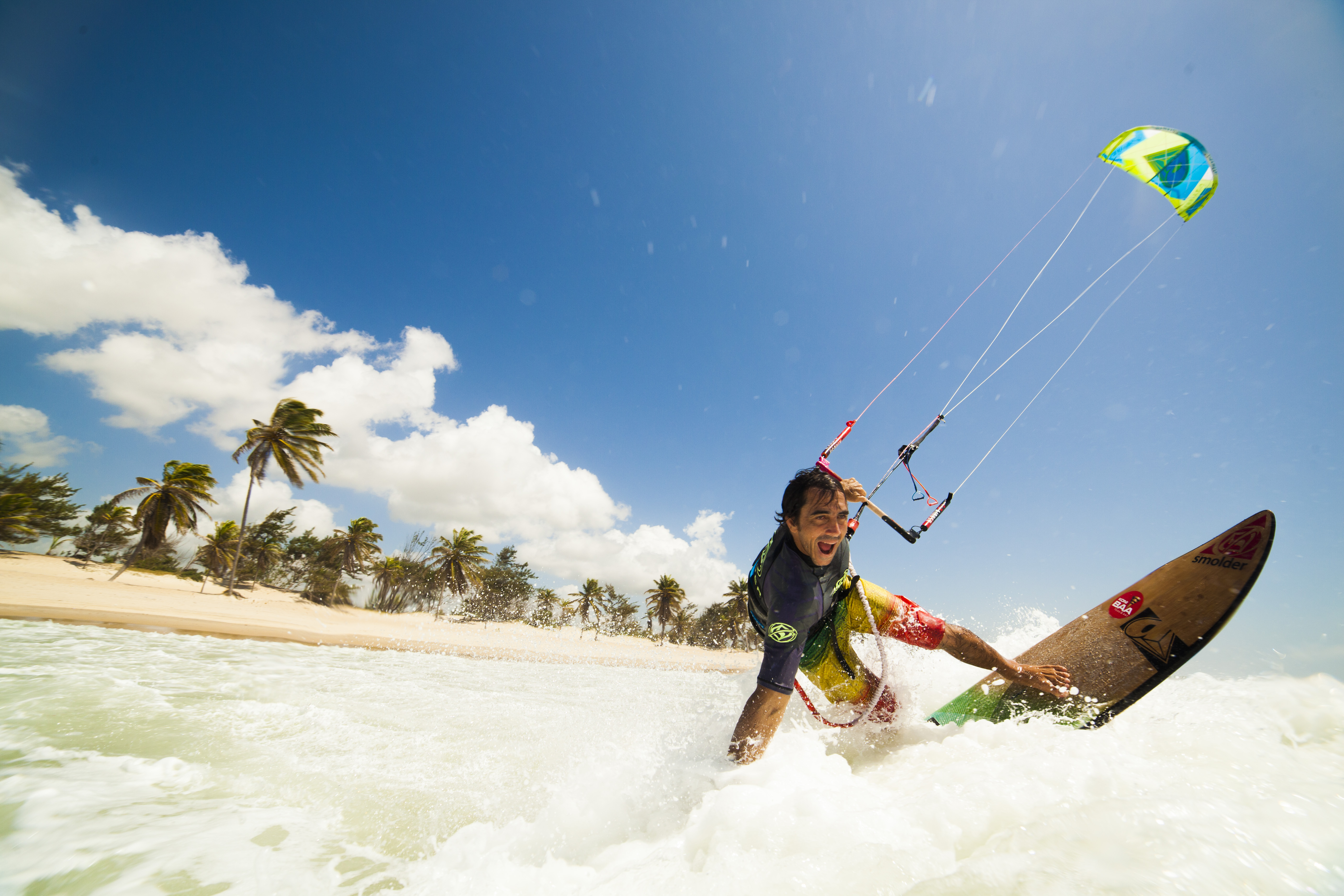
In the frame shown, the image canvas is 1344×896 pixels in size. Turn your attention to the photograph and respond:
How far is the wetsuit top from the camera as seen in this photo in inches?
108

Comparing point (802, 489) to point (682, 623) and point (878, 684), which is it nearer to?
point (878, 684)

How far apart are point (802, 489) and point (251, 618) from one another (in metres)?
21.0

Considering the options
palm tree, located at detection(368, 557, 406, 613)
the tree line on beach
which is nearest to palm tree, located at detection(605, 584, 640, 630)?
the tree line on beach

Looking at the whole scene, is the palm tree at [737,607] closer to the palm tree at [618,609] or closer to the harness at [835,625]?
the palm tree at [618,609]

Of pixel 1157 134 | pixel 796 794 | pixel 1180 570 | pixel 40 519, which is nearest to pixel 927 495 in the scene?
pixel 1180 570

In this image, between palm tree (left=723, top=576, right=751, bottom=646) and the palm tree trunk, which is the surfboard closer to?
the palm tree trunk

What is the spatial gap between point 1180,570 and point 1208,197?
6.11 m

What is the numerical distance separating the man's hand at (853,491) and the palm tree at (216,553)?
143ft

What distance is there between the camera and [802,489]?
2.86m

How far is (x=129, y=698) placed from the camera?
4.07 metres

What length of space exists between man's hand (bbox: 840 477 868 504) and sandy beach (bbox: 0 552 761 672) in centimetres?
1304

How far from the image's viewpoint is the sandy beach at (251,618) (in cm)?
1076

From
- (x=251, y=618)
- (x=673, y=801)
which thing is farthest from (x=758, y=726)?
(x=251, y=618)

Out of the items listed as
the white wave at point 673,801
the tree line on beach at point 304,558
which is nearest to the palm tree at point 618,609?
the tree line on beach at point 304,558
